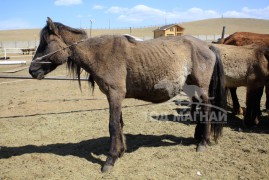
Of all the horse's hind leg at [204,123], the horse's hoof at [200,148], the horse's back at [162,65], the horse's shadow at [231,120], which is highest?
the horse's back at [162,65]

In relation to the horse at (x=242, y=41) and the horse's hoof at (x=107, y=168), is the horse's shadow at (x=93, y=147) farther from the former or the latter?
the horse at (x=242, y=41)

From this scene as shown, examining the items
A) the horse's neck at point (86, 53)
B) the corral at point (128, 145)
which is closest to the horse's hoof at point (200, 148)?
the corral at point (128, 145)

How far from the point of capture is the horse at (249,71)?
232 inches

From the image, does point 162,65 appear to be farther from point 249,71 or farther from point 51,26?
point 249,71

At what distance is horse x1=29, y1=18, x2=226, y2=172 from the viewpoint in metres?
4.54

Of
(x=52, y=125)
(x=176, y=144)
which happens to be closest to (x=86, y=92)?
(x=52, y=125)

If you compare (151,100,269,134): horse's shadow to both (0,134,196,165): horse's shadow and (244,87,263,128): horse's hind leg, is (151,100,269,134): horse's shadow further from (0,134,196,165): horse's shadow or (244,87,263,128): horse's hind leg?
(0,134,196,165): horse's shadow

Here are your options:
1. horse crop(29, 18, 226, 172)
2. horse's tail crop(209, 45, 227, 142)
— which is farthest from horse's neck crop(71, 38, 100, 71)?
horse's tail crop(209, 45, 227, 142)

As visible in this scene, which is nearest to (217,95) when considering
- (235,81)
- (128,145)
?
(235,81)

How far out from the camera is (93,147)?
Answer: 5363 millimetres

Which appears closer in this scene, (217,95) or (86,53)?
(86,53)

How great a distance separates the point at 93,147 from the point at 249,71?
12.0 feet

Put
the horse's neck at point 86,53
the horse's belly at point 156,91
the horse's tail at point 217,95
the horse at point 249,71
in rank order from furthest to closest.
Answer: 1. the horse at point 249,71
2. the horse's tail at point 217,95
3. the horse's belly at point 156,91
4. the horse's neck at point 86,53

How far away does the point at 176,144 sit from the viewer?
17.8 feet
